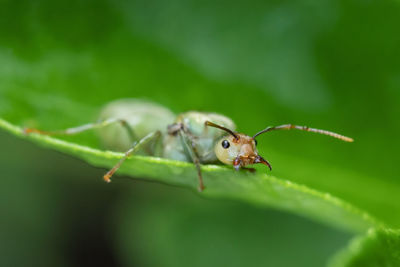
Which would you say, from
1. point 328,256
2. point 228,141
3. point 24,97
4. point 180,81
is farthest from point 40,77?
point 328,256

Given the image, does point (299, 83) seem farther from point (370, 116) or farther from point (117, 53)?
point (117, 53)

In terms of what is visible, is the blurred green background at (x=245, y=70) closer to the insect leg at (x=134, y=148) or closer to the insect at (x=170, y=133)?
the insect at (x=170, y=133)

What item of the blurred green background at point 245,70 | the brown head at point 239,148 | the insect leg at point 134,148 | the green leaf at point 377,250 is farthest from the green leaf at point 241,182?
the blurred green background at point 245,70

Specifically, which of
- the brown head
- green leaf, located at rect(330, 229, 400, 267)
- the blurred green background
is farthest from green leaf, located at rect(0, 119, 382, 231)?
the blurred green background

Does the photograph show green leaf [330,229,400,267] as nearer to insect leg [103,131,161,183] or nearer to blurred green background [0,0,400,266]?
blurred green background [0,0,400,266]

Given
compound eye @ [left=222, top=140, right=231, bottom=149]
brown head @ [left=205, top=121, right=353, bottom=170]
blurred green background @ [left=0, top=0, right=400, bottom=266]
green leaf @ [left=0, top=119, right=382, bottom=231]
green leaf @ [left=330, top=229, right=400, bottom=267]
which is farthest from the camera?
blurred green background @ [left=0, top=0, right=400, bottom=266]

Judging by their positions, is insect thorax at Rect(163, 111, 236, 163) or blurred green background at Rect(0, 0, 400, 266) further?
insect thorax at Rect(163, 111, 236, 163)
